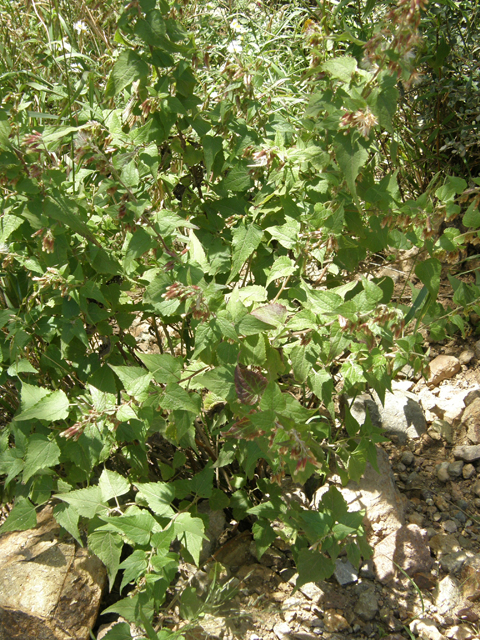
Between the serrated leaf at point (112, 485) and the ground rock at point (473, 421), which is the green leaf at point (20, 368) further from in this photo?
the ground rock at point (473, 421)

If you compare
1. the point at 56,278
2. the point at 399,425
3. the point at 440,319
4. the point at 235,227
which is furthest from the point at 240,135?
the point at 399,425

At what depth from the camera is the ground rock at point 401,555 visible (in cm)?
194

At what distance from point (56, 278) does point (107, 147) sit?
39 cm

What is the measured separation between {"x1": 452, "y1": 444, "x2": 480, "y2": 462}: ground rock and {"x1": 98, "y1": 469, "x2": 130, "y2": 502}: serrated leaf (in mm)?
1526

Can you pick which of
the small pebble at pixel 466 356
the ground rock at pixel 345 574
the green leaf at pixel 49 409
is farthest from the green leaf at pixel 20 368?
the small pebble at pixel 466 356

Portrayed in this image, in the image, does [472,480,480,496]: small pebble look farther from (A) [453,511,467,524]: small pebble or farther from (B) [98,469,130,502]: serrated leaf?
(B) [98,469,130,502]: serrated leaf

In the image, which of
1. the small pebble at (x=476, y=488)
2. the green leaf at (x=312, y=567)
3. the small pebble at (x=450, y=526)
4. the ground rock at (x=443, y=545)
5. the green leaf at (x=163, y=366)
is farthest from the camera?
the small pebble at (x=476, y=488)

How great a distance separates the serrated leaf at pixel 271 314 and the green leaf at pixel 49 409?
0.58 metres

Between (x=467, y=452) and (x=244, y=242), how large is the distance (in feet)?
4.78

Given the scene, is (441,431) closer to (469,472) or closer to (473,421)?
(473,421)

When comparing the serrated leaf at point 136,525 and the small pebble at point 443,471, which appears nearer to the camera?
the serrated leaf at point 136,525

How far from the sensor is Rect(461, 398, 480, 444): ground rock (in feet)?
8.03

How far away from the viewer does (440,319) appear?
1632 millimetres

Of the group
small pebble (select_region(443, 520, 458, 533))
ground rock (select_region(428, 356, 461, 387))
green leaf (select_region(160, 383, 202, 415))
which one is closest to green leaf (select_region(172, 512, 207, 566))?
green leaf (select_region(160, 383, 202, 415))
